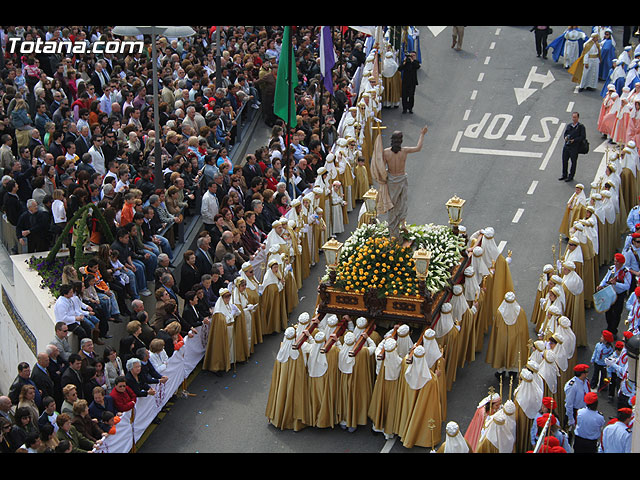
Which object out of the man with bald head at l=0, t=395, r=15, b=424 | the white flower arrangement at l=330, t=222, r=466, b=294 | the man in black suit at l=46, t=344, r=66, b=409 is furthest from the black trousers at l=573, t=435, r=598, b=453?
the man with bald head at l=0, t=395, r=15, b=424

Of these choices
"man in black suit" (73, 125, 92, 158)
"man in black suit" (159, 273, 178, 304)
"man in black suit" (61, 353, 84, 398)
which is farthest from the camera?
"man in black suit" (73, 125, 92, 158)

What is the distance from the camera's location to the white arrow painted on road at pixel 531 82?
28.9 meters

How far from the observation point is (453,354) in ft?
51.5

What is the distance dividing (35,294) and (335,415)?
601 centimetres

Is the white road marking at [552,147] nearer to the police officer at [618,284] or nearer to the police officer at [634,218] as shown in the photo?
the police officer at [634,218]

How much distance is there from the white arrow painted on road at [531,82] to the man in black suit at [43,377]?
62.9 ft

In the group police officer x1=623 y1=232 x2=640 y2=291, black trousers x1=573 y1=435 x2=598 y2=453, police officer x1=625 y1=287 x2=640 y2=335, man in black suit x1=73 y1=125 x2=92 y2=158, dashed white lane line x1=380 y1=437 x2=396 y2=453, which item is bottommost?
dashed white lane line x1=380 y1=437 x2=396 y2=453

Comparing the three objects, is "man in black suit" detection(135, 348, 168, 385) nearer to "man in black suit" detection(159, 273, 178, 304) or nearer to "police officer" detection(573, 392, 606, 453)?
"man in black suit" detection(159, 273, 178, 304)

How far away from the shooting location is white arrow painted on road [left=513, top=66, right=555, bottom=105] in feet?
94.7

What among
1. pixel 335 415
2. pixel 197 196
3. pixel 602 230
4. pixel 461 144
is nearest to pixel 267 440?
pixel 335 415

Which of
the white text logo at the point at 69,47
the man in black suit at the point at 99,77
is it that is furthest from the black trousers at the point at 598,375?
the white text logo at the point at 69,47

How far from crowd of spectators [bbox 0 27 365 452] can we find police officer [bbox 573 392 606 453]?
642 centimetres

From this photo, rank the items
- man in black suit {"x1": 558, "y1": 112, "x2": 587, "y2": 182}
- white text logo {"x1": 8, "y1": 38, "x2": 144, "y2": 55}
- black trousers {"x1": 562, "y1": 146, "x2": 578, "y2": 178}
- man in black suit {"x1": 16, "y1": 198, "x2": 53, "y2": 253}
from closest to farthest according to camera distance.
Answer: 1. man in black suit {"x1": 16, "y1": 198, "x2": 53, "y2": 253}
2. man in black suit {"x1": 558, "y1": 112, "x2": 587, "y2": 182}
3. black trousers {"x1": 562, "y1": 146, "x2": 578, "y2": 178}
4. white text logo {"x1": 8, "y1": 38, "x2": 144, "y2": 55}

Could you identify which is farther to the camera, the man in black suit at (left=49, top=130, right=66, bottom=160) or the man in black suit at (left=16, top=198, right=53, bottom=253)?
the man in black suit at (left=49, top=130, right=66, bottom=160)
